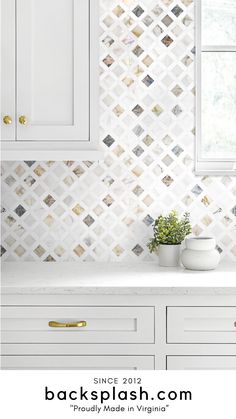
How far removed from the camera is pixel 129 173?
2840 mm

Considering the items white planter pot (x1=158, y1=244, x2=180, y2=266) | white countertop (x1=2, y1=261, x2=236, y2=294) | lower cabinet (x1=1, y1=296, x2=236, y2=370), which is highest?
white planter pot (x1=158, y1=244, x2=180, y2=266)

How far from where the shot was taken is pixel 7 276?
2475 millimetres

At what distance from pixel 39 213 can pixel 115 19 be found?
0.98 meters

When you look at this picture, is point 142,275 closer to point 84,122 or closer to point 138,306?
point 138,306

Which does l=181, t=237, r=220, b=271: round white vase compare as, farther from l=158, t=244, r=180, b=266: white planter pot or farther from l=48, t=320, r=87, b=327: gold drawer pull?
l=48, t=320, r=87, b=327: gold drawer pull

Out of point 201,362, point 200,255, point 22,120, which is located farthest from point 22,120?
point 201,362

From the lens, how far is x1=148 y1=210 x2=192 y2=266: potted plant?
2670 mm

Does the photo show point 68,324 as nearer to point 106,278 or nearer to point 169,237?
point 106,278

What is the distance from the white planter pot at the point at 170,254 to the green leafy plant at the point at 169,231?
31mm

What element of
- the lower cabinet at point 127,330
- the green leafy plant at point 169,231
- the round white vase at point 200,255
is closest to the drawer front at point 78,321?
the lower cabinet at point 127,330

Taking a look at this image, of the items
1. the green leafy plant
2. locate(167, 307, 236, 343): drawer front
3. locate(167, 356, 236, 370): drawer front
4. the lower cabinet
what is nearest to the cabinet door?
the green leafy plant

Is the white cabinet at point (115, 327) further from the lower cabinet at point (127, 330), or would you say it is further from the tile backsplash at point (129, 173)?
the tile backsplash at point (129, 173)

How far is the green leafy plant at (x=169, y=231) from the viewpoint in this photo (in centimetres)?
270

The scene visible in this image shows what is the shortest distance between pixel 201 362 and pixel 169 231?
25.1 inches
